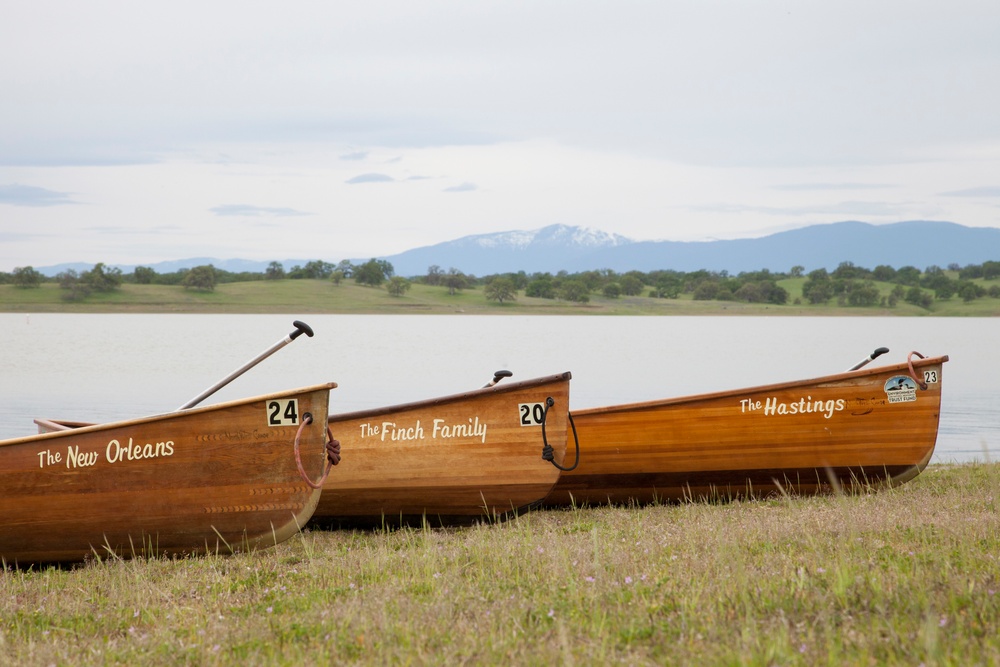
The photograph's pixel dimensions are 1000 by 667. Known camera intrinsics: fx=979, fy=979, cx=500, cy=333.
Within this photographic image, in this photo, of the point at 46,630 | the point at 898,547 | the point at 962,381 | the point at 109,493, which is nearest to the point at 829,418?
the point at 898,547

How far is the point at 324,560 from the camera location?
301 inches

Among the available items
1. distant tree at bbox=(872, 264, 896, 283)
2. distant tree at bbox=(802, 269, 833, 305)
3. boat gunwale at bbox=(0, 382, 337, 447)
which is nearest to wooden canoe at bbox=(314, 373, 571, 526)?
boat gunwale at bbox=(0, 382, 337, 447)

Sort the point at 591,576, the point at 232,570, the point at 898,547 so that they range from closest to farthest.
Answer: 1. the point at 591,576
2. the point at 898,547
3. the point at 232,570

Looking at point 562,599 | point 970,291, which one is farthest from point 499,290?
point 562,599

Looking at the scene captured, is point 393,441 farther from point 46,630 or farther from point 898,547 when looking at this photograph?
point 898,547

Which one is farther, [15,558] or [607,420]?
[607,420]

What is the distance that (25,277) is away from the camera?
389 feet

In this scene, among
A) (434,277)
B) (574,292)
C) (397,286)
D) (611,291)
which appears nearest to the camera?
(397,286)

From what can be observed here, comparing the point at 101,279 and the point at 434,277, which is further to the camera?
the point at 434,277

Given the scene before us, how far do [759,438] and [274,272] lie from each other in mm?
132917

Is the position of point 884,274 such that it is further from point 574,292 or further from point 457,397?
point 457,397

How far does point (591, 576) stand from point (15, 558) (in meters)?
4.74

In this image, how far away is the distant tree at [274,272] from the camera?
452 feet

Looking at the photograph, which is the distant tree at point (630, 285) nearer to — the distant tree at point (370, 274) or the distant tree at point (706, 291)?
the distant tree at point (706, 291)
